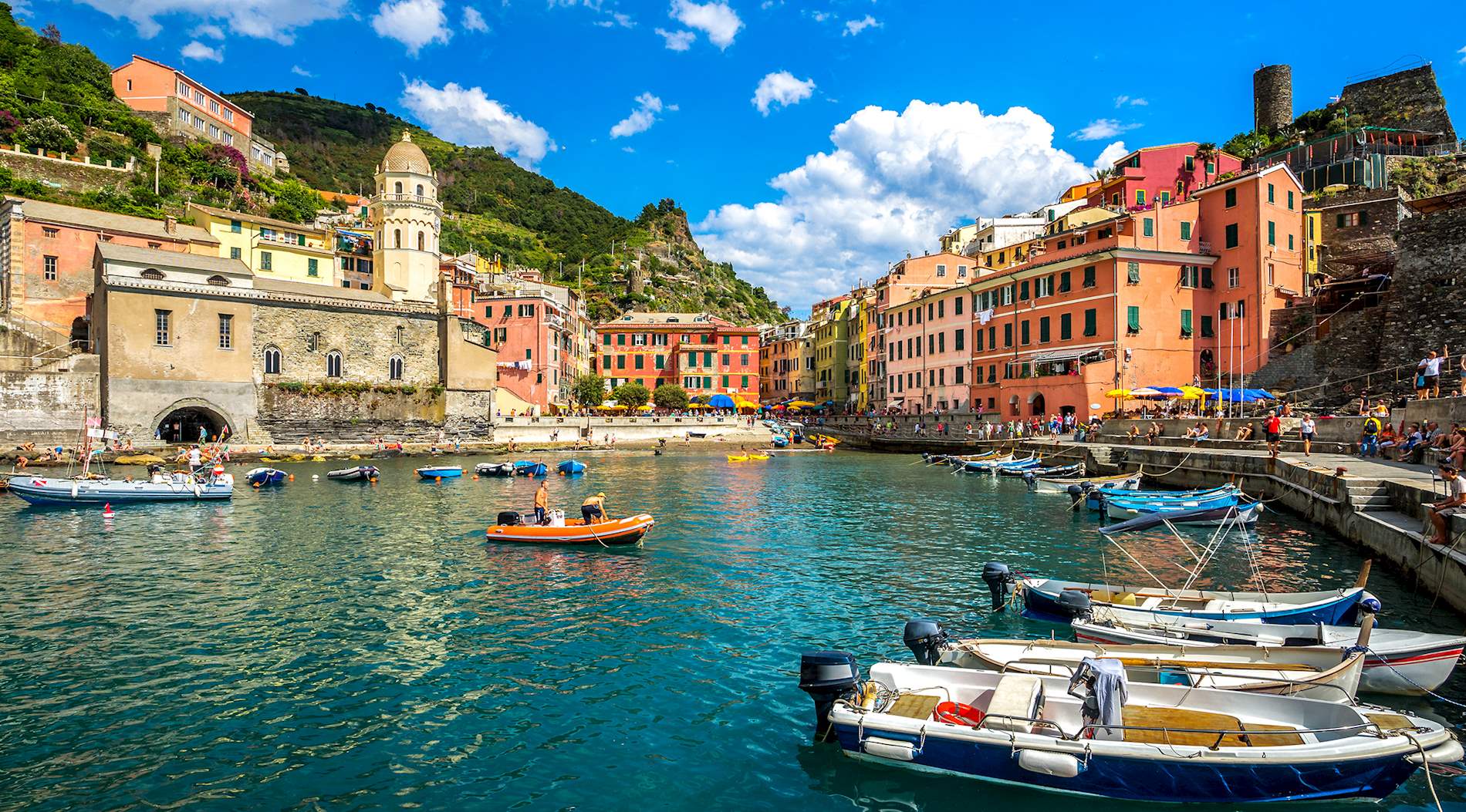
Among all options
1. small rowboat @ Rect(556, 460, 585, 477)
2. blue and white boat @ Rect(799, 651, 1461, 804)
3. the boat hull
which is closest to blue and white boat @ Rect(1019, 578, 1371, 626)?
blue and white boat @ Rect(799, 651, 1461, 804)

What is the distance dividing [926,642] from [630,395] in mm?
65603

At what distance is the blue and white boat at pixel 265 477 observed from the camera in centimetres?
3622

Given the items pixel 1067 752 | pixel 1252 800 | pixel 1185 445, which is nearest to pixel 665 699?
pixel 1067 752

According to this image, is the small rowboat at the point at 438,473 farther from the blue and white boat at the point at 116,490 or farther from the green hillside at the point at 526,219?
the green hillside at the point at 526,219

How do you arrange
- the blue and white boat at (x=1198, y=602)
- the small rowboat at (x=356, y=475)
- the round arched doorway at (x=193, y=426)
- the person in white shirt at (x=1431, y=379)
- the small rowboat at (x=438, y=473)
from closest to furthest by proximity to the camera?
1. the blue and white boat at (x=1198, y=602)
2. the person in white shirt at (x=1431, y=379)
3. the small rowboat at (x=356, y=475)
4. the small rowboat at (x=438, y=473)
5. the round arched doorway at (x=193, y=426)

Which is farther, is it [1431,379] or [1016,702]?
[1431,379]

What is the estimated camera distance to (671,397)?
2960 inches

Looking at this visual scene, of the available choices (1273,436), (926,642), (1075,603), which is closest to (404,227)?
(1273,436)

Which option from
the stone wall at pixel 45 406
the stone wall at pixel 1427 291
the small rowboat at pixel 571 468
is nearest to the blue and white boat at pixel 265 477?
the small rowboat at pixel 571 468

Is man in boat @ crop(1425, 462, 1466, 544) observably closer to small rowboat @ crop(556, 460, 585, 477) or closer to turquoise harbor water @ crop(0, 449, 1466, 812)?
turquoise harbor water @ crop(0, 449, 1466, 812)

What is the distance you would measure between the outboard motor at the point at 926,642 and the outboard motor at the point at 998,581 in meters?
4.29

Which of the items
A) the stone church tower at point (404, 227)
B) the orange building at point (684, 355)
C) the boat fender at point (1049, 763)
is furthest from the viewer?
the orange building at point (684, 355)

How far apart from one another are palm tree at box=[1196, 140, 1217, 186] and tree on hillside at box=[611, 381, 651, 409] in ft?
163

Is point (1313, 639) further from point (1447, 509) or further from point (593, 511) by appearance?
point (593, 511)
